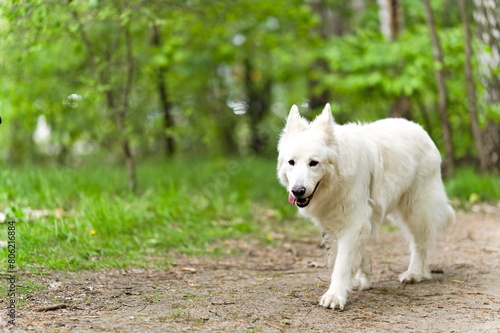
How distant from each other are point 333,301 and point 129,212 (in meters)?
3.25

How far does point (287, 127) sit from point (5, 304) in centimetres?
238

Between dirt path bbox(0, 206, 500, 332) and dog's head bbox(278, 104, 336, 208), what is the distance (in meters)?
0.85

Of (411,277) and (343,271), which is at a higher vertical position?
(343,271)

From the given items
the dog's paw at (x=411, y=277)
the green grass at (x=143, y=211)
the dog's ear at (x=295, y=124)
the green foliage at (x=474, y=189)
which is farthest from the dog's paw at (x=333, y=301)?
the green foliage at (x=474, y=189)

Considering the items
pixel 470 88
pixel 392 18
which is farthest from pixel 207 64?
pixel 470 88

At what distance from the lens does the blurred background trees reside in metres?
7.54

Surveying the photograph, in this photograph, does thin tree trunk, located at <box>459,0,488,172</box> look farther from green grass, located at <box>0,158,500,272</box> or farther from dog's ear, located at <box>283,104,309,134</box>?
dog's ear, located at <box>283,104,309,134</box>

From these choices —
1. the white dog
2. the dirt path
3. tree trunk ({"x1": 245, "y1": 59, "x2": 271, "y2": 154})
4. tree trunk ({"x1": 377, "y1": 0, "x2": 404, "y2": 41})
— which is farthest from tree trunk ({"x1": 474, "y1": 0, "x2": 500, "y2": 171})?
tree trunk ({"x1": 245, "y1": 59, "x2": 271, "y2": 154})

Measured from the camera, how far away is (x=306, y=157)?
391cm

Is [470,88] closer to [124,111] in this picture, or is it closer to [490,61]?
[490,61]

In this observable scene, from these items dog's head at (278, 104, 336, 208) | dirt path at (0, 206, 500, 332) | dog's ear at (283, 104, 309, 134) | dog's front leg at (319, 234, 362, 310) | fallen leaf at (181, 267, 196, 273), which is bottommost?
fallen leaf at (181, 267, 196, 273)

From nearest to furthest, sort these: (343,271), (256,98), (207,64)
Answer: (343,271), (207,64), (256,98)

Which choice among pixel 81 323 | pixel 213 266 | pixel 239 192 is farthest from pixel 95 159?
pixel 81 323

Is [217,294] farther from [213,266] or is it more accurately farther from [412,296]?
[412,296]
